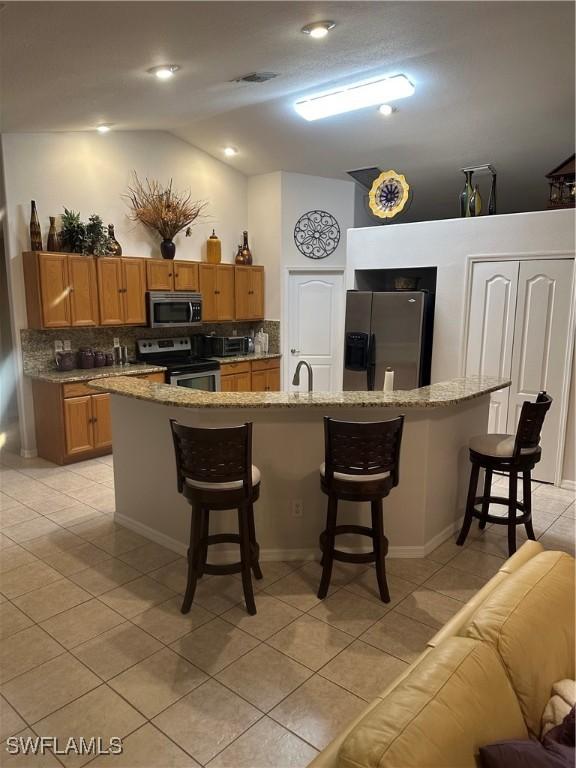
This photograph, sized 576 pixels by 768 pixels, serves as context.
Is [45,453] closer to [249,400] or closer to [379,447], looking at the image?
[249,400]

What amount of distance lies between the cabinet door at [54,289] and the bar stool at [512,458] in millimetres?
3878

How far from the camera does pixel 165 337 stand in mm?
6363

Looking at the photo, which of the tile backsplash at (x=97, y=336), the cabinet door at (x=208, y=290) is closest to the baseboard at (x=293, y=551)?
the tile backsplash at (x=97, y=336)

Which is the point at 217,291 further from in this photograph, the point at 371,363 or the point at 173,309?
the point at 371,363

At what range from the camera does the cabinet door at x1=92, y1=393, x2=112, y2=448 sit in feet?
16.8

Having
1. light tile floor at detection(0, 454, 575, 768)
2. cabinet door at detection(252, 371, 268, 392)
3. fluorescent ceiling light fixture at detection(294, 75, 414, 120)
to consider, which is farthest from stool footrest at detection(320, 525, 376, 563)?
cabinet door at detection(252, 371, 268, 392)

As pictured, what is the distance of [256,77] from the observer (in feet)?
13.0

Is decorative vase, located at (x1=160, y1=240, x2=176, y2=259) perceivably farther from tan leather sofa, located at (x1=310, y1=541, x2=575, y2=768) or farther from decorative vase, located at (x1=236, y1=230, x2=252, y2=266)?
tan leather sofa, located at (x1=310, y1=541, x2=575, y2=768)

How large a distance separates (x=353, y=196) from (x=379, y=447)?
484 centimetres

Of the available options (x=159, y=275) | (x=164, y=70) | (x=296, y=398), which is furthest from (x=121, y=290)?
(x=296, y=398)

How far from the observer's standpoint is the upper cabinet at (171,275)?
5.80 m

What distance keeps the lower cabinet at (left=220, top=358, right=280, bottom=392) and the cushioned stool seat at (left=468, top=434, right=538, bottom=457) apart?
342cm

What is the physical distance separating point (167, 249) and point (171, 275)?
12.0 inches

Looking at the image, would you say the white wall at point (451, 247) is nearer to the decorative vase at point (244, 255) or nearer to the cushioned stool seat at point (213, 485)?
the decorative vase at point (244, 255)
